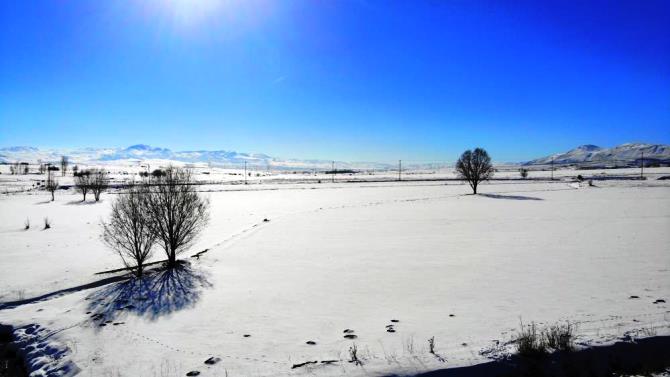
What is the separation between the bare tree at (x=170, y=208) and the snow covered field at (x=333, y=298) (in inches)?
72.4

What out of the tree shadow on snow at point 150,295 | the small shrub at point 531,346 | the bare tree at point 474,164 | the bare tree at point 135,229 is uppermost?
the bare tree at point 474,164

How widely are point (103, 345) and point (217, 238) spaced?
18354 mm

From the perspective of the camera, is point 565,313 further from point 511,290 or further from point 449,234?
point 449,234

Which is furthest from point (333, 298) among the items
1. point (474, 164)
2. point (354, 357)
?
point (474, 164)

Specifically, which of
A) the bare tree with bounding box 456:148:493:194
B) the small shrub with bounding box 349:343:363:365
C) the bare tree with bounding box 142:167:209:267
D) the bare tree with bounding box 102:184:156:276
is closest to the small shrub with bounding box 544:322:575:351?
the small shrub with bounding box 349:343:363:365

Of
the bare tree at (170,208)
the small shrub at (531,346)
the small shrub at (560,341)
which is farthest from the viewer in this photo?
the bare tree at (170,208)

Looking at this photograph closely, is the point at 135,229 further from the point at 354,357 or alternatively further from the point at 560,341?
the point at 560,341

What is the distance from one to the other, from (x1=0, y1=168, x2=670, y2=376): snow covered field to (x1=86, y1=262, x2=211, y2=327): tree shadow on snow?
103mm

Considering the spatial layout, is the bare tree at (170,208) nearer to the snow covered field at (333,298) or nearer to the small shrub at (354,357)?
the snow covered field at (333,298)

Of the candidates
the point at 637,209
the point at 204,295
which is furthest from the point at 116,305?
the point at 637,209

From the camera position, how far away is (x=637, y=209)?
40.4 m

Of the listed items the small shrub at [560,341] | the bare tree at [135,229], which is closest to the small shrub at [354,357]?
the small shrub at [560,341]

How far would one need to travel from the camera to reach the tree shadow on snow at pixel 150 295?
1355 centimetres

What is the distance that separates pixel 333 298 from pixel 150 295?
712 cm
